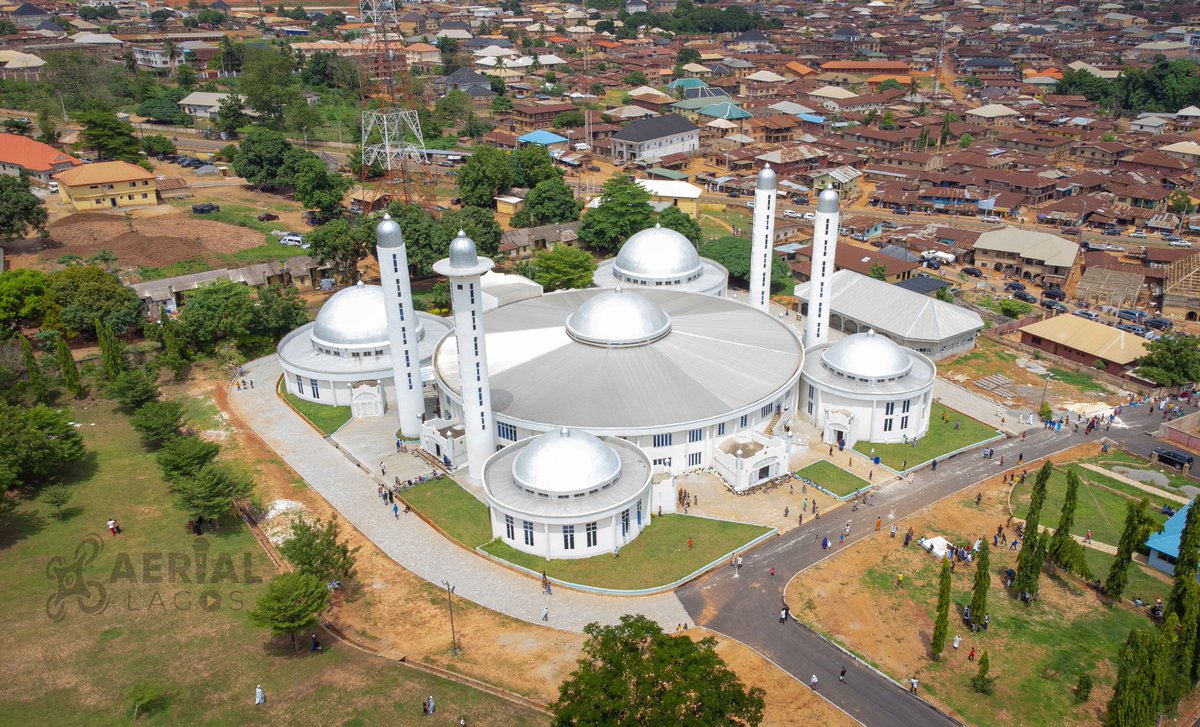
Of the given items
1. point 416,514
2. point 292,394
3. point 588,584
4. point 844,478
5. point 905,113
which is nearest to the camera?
point 588,584

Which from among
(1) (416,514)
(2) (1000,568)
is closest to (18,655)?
(1) (416,514)

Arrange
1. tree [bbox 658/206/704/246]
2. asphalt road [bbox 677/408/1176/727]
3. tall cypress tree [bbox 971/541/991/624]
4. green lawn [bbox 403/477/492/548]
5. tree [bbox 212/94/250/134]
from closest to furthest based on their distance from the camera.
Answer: asphalt road [bbox 677/408/1176/727]
tall cypress tree [bbox 971/541/991/624]
green lawn [bbox 403/477/492/548]
tree [bbox 658/206/704/246]
tree [bbox 212/94/250/134]

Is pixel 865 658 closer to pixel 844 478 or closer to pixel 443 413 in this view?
pixel 844 478

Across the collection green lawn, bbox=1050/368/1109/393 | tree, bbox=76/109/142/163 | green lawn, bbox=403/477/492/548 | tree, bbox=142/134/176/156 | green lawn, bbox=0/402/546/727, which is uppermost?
tree, bbox=76/109/142/163

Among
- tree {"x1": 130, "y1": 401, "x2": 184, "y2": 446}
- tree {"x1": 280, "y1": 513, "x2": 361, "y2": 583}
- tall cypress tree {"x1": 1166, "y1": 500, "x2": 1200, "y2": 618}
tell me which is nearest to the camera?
tall cypress tree {"x1": 1166, "y1": 500, "x2": 1200, "y2": 618}

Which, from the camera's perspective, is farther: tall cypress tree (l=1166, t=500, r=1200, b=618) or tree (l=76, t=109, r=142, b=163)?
tree (l=76, t=109, r=142, b=163)

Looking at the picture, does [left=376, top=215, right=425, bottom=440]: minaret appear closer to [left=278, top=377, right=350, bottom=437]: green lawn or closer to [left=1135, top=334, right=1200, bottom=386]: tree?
[left=278, top=377, right=350, bottom=437]: green lawn

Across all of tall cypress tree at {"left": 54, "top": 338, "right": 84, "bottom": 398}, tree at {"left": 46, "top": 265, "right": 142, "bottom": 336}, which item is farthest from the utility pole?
tree at {"left": 46, "top": 265, "right": 142, "bottom": 336}
